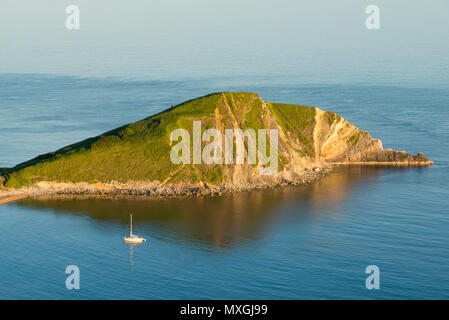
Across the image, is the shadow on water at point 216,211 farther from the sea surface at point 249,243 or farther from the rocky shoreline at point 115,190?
the rocky shoreline at point 115,190

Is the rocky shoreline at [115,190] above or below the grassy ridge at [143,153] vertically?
below

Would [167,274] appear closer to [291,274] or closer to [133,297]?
[133,297]

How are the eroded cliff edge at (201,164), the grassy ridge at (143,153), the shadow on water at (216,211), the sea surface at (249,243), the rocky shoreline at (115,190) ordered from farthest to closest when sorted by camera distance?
the grassy ridge at (143,153) → the eroded cliff edge at (201,164) → the rocky shoreline at (115,190) → the shadow on water at (216,211) → the sea surface at (249,243)

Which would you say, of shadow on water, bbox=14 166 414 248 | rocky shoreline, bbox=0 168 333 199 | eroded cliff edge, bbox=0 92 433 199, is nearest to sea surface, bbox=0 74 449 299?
shadow on water, bbox=14 166 414 248

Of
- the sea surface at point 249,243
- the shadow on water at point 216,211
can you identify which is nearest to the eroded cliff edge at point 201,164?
the shadow on water at point 216,211

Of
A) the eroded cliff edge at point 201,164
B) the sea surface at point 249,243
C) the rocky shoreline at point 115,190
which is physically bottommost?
the sea surface at point 249,243

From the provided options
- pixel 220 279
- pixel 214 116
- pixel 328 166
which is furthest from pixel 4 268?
pixel 328 166
